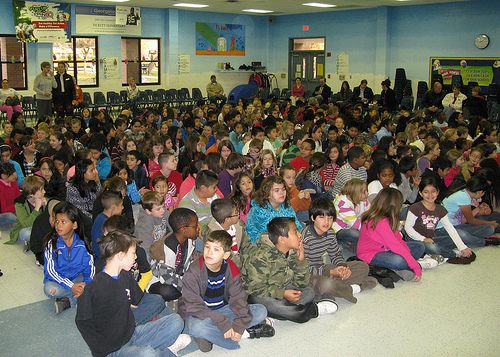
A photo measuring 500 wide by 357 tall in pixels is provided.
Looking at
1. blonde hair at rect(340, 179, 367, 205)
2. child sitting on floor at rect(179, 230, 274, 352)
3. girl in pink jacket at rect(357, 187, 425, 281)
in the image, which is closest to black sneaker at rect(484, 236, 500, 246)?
girl in pink jacket at rect(357, 187, 425, 281)

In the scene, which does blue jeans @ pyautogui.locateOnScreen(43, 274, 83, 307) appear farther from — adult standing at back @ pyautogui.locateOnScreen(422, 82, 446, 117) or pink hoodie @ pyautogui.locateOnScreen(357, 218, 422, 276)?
adult standing at back @ pyautogui.locateOnScreen(422, 82, 446, 117)

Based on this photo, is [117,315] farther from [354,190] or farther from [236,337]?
[354,190]

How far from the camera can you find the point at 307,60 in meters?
18.1

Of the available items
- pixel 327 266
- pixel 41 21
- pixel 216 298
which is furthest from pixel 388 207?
pixel 41 21

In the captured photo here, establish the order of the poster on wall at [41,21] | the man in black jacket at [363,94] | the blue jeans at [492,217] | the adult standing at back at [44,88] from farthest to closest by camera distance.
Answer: the man in black jacket at [363,94]
the poster on wall at [41,21]
the adult standing at back at [44,88]
the blue jeans at [492,217]

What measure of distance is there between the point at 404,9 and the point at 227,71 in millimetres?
6740

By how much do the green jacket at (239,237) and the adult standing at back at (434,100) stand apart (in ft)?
29.6

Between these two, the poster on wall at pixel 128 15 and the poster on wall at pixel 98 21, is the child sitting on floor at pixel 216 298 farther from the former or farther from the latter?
the poster on wall at pixel 128 15

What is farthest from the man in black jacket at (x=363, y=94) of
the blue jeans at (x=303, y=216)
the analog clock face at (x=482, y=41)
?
the blue jeans at (x=303, y=216)

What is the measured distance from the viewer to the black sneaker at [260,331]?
345 cm

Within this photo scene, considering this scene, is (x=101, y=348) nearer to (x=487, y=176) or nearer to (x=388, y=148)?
(x=487, y=176)

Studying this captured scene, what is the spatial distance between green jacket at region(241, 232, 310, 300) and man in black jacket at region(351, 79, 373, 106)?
1109cm

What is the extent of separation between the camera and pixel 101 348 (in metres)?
2.69

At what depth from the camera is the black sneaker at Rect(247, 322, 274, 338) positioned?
345 centimetres
